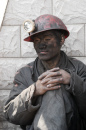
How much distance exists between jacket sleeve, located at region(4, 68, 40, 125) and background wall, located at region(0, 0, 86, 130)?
1.01 meters

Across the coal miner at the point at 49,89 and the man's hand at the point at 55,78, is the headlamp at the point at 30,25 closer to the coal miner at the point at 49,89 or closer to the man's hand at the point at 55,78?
the coal miner at the point at 49,89

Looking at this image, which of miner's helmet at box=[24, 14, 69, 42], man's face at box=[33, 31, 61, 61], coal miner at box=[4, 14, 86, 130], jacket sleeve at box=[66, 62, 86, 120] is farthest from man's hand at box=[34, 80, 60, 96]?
miner's helmet at box=[24, 14, 69, 42]

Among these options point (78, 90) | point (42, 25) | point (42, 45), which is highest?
point (42, 25)

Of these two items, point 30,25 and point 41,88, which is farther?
point 30,25

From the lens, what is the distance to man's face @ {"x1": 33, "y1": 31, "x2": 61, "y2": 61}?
3156 mm

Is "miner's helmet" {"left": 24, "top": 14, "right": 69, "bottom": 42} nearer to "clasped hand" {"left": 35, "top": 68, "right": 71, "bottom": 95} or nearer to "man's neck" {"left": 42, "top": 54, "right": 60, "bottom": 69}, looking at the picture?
"man's neck" {"left": 42, "top": 54, "right": 60, "bottom": 69}

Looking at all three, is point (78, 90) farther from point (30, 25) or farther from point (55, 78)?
point (30, 25)

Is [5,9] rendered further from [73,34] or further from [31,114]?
[31,114]

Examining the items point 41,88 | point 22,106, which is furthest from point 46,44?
point 22,106

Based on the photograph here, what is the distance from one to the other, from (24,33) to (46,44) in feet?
3.62

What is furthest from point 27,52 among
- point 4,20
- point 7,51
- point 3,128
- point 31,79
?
point 3,128

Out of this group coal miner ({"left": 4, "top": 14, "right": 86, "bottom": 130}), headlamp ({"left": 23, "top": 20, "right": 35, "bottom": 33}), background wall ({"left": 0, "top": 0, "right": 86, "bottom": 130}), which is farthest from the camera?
background wall ({"left": 0, "top": 0, "right": 86, "bottom": 130})

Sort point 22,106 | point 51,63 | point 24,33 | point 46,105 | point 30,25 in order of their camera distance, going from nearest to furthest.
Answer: point 46,105 → point 22,106 → point 30,25 → point 51,63 → point 24,33

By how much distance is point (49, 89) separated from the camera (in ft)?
9.46
